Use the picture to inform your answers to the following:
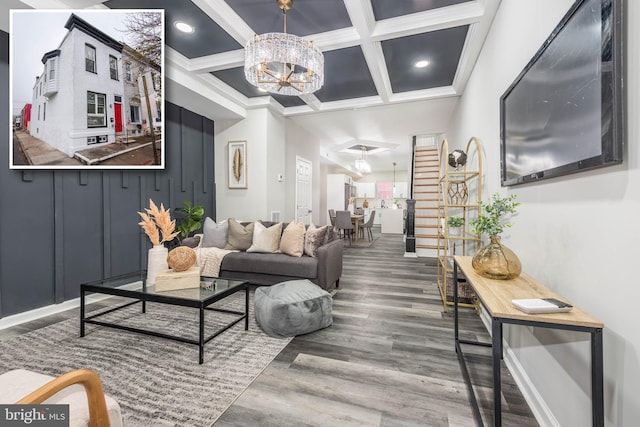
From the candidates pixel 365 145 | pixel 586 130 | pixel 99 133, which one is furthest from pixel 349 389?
pixel 365 145

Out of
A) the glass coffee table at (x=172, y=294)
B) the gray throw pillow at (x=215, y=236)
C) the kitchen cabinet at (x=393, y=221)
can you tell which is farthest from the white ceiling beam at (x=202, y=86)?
the kitchen cabinet at (x=393, y=221)

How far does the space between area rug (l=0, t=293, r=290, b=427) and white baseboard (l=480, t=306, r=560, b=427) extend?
5.15 ft

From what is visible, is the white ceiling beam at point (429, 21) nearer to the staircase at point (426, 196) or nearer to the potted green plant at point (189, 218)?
the potted green plant at point (189, 218)

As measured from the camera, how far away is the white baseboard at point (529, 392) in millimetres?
1389

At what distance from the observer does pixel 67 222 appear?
2992 millimetres

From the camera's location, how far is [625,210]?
93 centimetres

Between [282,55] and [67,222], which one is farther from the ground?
[282,55]

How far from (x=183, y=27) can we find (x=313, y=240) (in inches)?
103

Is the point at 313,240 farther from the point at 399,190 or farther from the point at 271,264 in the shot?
the point at 399,190

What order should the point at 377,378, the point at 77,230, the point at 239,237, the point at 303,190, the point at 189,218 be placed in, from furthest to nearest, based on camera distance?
the point at 303,190 → the point at 189,218 → the point at 239,237 → the point at 77,230 → the point at 377,378

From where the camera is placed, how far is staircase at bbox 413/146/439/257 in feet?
19.9

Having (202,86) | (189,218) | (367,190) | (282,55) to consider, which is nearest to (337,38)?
(282,55)

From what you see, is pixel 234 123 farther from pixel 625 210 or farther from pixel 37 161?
pixel 625 210

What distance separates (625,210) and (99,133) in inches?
79.8
